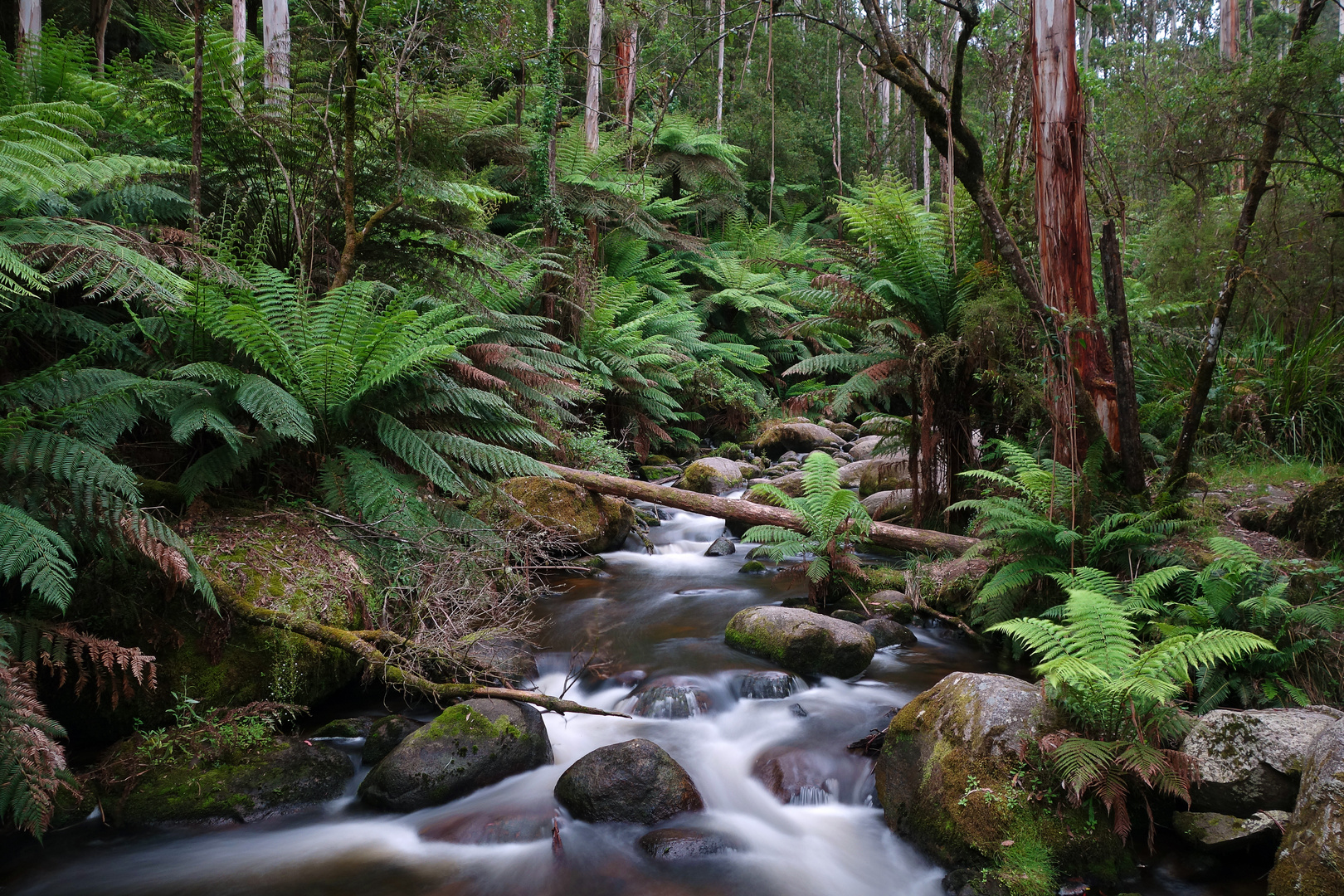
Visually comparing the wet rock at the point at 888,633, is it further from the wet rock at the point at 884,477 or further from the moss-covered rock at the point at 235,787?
the moss-covered rock at the point at 235,787

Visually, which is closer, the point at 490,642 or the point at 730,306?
the point at 490,642

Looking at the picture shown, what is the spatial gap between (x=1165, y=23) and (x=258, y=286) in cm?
4583

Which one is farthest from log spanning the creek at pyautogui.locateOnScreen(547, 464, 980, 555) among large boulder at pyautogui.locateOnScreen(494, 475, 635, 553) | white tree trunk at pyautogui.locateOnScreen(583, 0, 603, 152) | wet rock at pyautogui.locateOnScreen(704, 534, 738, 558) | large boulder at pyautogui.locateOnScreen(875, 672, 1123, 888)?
white tree trunk at pyautogui.locateOnScreen(583, 0, 603, 152)

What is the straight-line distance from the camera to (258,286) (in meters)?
4.34

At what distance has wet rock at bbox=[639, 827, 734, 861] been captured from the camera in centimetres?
315

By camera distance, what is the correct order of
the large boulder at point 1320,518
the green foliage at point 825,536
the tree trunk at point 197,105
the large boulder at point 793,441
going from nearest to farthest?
the large boulder at point 1320,518 < the tree trunk at point 197,105 < the green foliage at point 825,536 < the large boulder at point 793,441

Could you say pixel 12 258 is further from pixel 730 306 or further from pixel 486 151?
pixel 730 306

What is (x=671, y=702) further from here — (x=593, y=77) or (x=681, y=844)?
(x=593, y=77)

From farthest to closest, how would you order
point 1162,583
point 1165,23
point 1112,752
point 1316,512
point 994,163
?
point 1165,23 → point 994,163 → point 1316,512 → point 1162,583 → point 1112,752

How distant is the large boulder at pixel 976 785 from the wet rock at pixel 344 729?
2531 millimetres

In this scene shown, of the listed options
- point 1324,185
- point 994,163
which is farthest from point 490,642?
point 1324,185

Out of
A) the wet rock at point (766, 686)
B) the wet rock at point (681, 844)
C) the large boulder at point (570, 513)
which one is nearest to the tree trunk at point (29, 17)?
the large boulder at point (570, 513)

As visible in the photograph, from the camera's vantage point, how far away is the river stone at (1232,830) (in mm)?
2709

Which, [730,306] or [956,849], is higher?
[730,306]
